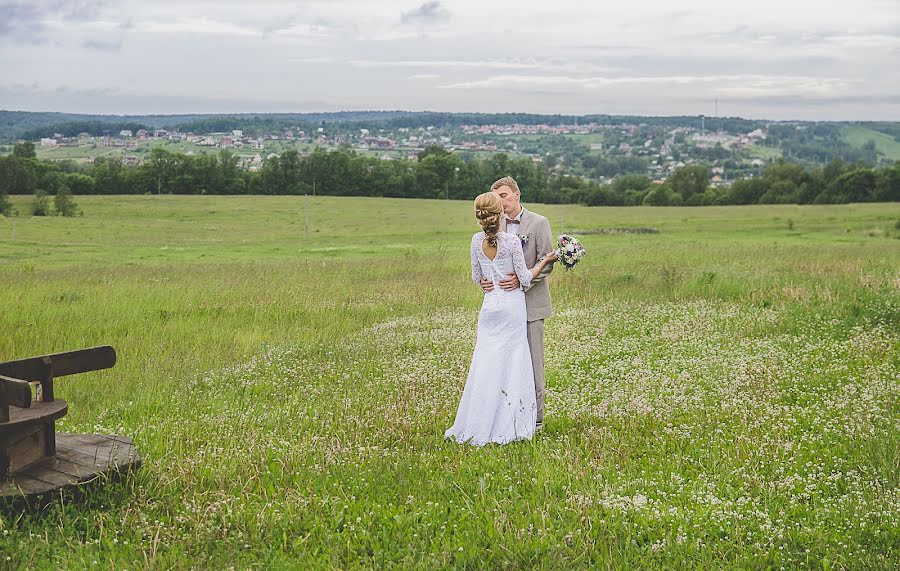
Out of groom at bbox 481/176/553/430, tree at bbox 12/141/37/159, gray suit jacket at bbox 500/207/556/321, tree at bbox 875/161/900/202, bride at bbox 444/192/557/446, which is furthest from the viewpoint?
tree at bbox 12/141/37/159

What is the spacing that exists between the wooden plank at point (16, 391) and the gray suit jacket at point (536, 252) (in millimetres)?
5257

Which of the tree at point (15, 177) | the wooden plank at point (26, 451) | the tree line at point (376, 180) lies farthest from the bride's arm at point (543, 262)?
the tree at point (15, 177)

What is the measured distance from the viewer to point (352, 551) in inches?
254

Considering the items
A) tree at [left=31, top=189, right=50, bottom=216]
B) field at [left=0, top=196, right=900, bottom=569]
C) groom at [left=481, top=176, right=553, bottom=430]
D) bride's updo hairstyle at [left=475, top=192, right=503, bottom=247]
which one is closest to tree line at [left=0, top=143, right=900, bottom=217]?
tree at [left=31, top=189, right=50, bottom=216]

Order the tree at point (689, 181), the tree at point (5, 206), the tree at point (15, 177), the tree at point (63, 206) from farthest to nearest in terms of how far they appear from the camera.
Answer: the tree at point (689, 181) → the tree at point (15, 177) → the tree at point (63, 206) → the tree at point (5, 206)

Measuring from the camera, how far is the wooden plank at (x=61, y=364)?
7121 mm

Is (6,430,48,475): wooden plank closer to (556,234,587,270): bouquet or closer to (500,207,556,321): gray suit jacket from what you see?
(500,207,556,321): gray suit jacket

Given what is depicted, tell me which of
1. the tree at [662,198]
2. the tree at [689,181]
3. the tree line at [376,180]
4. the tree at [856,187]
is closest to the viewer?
the tree at [856,187]

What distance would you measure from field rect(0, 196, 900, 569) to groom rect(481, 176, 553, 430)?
0.76 metres

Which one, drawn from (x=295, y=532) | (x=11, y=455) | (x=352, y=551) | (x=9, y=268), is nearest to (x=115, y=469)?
(x=11, y=455)

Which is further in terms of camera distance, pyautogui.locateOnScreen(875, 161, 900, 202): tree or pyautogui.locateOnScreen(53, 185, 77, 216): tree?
pyautogui.locateOnScreen(875, 161, 900, 202): tree

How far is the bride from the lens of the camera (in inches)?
369

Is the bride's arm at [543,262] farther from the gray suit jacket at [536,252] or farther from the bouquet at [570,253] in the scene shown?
the bouquet at [570,253]

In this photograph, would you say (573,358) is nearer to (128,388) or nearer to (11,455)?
(128,388)
